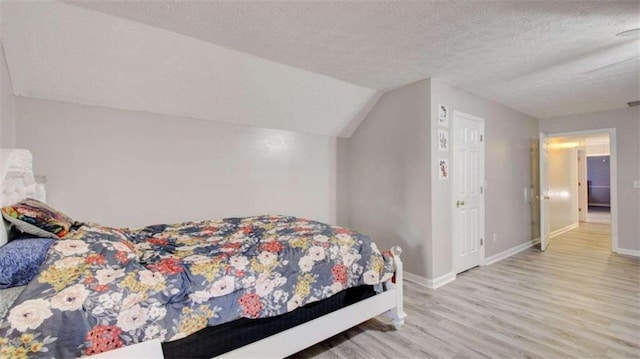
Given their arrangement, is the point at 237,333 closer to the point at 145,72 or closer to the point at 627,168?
the point at 145,72

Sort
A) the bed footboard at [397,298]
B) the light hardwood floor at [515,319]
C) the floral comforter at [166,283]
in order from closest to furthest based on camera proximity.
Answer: the floral comforter at [166,283]
the light hardwood floor at [515,319]
the bed footboard at [397,298]

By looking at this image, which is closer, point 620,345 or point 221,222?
point 620,345

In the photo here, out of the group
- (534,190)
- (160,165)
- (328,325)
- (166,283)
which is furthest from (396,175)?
(534,190)

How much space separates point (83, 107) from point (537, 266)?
5676 mm

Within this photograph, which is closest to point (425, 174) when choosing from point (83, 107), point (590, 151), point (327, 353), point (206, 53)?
point (327, 353)

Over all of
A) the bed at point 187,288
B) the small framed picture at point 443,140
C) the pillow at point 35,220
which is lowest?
the bed at point 187,288

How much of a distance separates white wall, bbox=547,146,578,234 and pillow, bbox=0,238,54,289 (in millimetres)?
7384

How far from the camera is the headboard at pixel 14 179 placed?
140cm

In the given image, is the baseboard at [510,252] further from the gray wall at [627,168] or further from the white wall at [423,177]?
the gray wall at [627,168]

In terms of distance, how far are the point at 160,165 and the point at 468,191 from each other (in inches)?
149

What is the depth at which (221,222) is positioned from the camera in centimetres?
283

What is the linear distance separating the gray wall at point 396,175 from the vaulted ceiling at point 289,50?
0.39 metres

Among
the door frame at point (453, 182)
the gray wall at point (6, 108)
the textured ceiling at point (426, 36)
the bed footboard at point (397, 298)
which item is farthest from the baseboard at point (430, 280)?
the gray wall at point (6, 108)

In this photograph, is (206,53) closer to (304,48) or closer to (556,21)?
(304,48)
